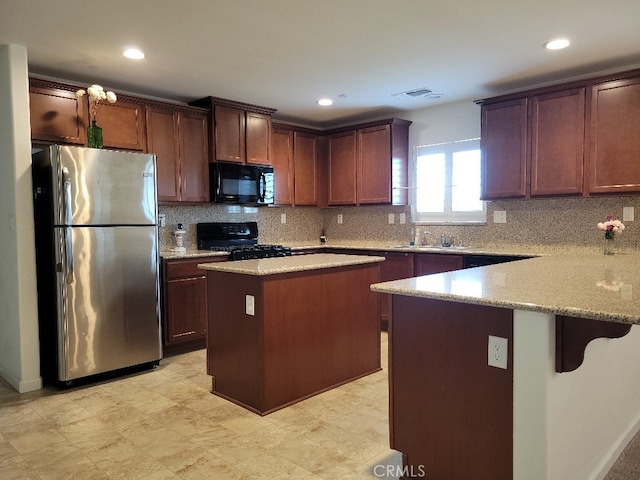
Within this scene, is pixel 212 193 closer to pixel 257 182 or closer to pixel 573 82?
pixel 257 182

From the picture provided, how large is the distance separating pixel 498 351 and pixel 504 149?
297cm

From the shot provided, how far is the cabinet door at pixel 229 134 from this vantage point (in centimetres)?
463

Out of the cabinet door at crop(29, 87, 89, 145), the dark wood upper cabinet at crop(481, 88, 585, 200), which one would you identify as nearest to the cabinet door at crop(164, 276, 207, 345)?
the cabinet door at crop(29, 87, 89, 145)

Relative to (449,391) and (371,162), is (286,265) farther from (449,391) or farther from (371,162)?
(371,162)

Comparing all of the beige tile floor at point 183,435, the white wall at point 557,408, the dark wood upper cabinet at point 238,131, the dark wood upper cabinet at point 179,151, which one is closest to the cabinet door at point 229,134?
the dark wood upper cabinet at point 238,131

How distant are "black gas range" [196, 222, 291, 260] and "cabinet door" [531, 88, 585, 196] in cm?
262

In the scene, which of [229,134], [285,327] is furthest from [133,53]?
[285,327]

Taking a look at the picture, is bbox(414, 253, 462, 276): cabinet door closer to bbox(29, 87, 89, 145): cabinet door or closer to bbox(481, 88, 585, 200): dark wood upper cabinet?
bbox(481, 88, 585, 200): dark wood upper cabinet

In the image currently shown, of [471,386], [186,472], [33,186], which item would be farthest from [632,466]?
[33,186]

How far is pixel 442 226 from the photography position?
200 inches

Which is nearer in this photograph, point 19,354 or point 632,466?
point 632,466

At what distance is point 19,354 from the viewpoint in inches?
128

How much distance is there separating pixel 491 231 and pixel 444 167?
916 millimetres

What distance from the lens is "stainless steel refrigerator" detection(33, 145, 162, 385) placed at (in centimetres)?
322
